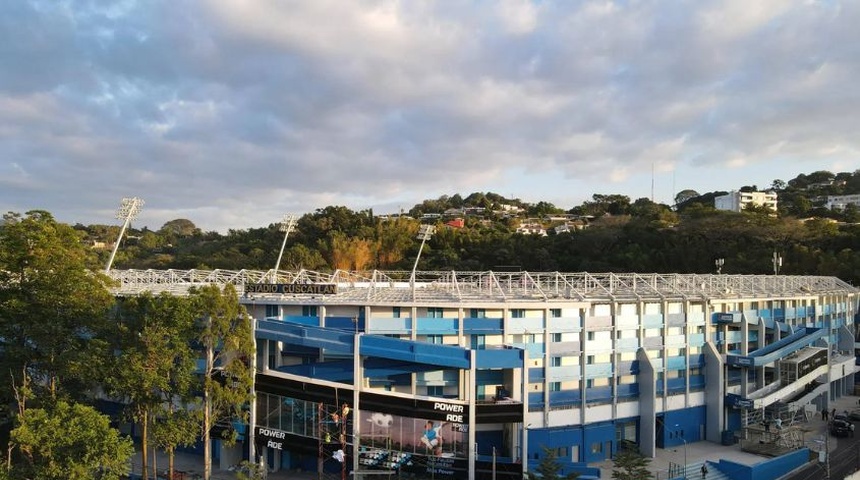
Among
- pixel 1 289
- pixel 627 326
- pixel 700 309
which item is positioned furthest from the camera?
pixel 700 309

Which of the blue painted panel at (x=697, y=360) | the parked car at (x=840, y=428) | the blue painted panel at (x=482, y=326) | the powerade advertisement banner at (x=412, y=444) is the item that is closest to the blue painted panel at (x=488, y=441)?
the powerade advertisement banner at (x=412, y=444)

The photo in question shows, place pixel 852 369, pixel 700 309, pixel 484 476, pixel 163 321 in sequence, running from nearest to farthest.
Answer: pixel 163 321
pixel 484 476
pixel 700 309
pixel 852 369

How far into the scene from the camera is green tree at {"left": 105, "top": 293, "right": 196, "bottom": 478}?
2748 centimetres

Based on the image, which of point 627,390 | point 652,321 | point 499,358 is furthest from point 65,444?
point 652,321

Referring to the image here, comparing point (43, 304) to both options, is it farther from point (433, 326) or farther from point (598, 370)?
point (598, 370)

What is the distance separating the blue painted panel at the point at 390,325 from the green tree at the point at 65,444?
53.4ft

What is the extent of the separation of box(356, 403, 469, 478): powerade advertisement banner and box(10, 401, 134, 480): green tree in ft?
44.1

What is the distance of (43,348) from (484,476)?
24485mm

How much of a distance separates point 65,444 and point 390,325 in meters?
18.8

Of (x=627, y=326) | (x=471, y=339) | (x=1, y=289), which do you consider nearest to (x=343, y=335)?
(x=471, y=339)

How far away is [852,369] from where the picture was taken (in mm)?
58938

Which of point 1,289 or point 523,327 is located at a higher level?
point 1,289

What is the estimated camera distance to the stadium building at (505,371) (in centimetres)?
3391

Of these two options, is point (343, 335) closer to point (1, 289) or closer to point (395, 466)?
point (395, 466)
